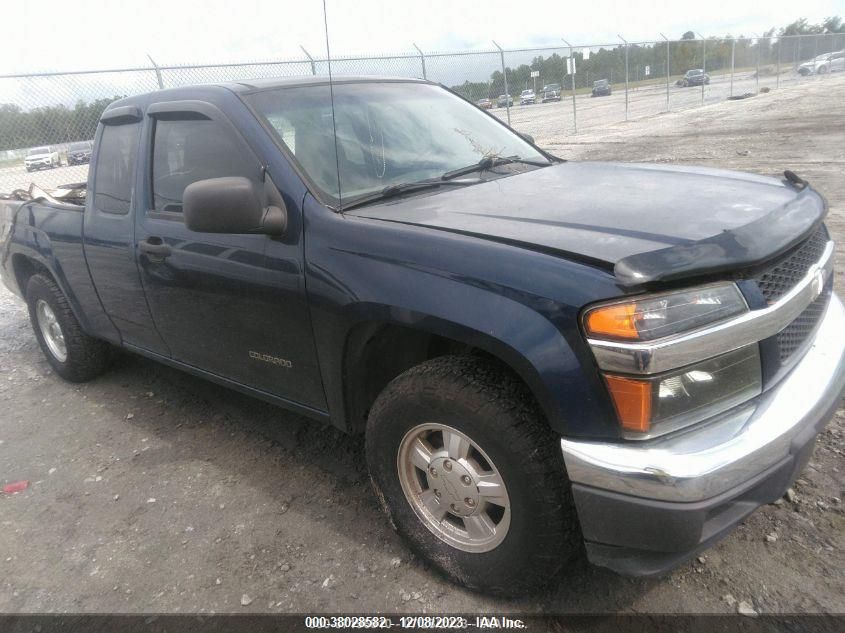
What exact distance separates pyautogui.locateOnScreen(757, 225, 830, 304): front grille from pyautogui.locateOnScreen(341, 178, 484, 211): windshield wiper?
130 centimetres

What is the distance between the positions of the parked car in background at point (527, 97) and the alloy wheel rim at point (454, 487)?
16.0 meters

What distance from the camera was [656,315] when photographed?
184 cm

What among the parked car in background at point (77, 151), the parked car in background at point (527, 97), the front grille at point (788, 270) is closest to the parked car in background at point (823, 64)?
the parked car in background at point (527, 97)

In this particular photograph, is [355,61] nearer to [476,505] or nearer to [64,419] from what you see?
[64,419]

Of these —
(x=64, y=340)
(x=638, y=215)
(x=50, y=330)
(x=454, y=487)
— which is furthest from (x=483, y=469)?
(x=50, y=330)

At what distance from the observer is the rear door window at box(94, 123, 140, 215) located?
3580 mm

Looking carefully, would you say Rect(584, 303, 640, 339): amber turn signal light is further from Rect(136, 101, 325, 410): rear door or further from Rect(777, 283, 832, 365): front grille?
Rect(136, 101, 325, 410): rear door

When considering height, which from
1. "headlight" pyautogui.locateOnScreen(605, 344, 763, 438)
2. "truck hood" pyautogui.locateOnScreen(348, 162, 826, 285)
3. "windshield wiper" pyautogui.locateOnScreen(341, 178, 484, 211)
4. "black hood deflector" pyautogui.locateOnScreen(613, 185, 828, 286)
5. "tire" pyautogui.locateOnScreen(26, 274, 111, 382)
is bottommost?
"tire" pyautogui.locateOnScreen(26, 274, 111, 382)

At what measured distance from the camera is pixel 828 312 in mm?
2557

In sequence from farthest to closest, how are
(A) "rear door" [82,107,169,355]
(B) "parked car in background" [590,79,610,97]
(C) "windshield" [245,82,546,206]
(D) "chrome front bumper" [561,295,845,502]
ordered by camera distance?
(B) "parked car in background" [590,79,610,97]
(A) "rear door" [82,107,169,355]
(C) "windshield" [245,82,546,206]
(D) "chrome front bumper" [561,295,845,502]

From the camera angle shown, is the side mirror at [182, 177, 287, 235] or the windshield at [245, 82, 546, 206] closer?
the side mirror at [182, 177, 287, 235]

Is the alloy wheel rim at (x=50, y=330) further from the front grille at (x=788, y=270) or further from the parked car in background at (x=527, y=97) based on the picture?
the parked car in background at (x=527, y=97)

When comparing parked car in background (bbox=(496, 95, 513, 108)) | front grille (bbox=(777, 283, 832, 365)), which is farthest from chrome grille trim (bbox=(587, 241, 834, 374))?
parked car in background (bbox=(496, 95, 513, 108))

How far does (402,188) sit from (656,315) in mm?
1343
